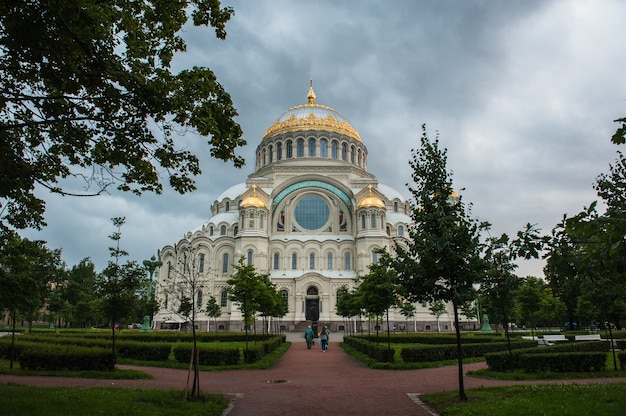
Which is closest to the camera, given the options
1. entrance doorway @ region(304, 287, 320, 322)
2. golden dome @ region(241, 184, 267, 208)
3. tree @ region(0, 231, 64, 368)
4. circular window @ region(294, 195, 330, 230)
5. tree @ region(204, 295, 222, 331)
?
tree @ region(0, 231, 64, 368)

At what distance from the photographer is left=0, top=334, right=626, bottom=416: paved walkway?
1036 cm

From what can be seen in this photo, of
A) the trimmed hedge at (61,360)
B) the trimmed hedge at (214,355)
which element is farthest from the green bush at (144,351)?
the trimmed hedge at (61,360)

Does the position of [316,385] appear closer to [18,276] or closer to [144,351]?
[18,276]

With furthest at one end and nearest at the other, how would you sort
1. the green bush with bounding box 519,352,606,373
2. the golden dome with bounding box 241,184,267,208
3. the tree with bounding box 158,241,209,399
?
the golden dome with bounding box 241,184,267,208 < the green bush with bounding box 519,352,606,373 < the tree with bounding box 158,241,209,399

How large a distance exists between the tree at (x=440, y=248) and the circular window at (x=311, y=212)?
148 ft

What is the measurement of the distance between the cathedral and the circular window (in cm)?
13

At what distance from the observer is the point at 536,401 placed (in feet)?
31.6

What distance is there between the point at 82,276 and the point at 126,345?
71853mm

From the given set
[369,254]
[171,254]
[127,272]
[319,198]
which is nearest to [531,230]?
[127,272]

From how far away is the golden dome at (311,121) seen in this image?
214ft

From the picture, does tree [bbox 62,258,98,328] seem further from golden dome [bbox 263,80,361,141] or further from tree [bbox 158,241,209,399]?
golden dome [bbox 263,80,361,141]

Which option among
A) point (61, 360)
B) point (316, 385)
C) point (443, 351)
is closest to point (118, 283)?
point (61, 360)

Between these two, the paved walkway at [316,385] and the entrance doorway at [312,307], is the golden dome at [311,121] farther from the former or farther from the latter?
the paved walkway at [316,385]

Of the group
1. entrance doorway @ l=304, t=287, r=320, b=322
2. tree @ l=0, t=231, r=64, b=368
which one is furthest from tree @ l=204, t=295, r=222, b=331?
tree @ l=0, t=231, r=64, b=368
